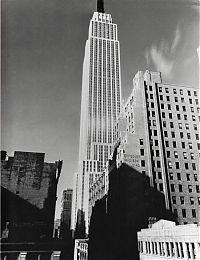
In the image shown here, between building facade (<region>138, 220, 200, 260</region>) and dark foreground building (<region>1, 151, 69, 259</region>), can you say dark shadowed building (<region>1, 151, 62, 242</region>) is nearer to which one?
dark foreground building (<region>1, 151, 69, 259</region>)

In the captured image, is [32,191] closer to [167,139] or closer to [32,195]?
[32,195]

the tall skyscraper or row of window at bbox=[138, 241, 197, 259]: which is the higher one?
the tall skyscraper

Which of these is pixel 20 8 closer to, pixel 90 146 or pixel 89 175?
pixel 89 175

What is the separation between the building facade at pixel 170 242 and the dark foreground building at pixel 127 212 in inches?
69.2

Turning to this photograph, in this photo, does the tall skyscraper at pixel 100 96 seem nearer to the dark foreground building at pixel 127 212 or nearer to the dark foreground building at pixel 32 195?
the dark foreground building at pixel 127 212

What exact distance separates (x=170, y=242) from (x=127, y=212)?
21.9 feet

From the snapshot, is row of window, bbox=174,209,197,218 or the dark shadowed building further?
row of window, bbox=174,209,197,218

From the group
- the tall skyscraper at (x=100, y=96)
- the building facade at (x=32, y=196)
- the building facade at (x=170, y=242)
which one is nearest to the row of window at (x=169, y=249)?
the building facade at (x=170, y=242)

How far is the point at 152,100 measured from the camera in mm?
21578

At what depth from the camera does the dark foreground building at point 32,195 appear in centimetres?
1202

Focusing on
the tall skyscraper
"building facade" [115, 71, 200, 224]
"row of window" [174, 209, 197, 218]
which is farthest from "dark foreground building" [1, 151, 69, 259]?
the tall skyscraper

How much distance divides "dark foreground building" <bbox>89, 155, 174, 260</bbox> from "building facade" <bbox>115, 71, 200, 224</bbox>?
79cm

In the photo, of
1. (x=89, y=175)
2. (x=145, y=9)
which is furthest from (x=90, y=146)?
(x=145, y=9)

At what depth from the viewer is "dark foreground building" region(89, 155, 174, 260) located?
51.5 ft
